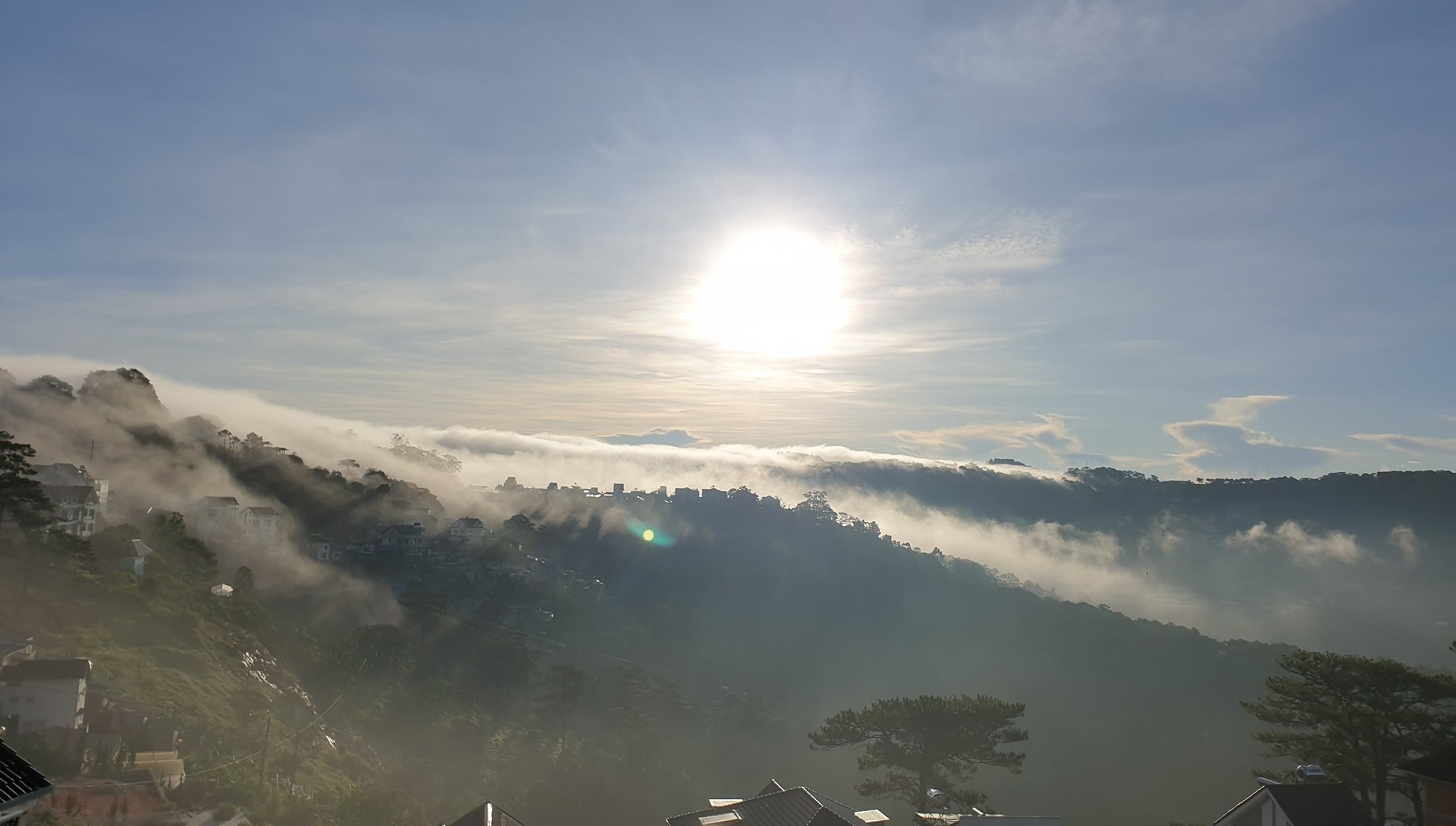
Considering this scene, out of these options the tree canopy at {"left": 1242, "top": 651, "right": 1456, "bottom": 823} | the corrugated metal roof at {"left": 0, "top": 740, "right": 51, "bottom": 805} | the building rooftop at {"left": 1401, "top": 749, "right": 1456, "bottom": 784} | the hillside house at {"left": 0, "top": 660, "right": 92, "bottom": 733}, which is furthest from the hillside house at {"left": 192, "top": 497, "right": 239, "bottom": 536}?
the building rooftop at {"left": 1401, "top": 749, "right": 1456, "bottom": 784}

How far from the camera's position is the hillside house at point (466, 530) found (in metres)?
84.1

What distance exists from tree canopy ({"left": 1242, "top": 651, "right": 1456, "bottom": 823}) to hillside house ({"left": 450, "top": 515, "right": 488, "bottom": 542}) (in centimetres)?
7174

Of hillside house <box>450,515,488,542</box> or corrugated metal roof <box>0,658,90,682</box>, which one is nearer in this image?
corrugated metal roof <box>0,658,90,682</box>

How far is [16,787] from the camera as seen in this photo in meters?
8.22

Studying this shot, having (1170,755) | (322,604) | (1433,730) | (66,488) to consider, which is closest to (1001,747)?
(1170,755)

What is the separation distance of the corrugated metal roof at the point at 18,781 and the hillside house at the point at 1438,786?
87.1 ft

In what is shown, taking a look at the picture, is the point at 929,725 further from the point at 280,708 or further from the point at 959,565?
the point at 959,565

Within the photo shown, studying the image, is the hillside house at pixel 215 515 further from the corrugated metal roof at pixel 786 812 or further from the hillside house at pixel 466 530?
the corrugated metal roof at pixel 786 812

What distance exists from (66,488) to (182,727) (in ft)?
103

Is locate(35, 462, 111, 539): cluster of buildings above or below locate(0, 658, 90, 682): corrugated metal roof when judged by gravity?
above

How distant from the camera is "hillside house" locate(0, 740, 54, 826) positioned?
7926mm

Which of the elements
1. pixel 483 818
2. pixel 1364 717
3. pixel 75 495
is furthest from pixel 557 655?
pixel 1364 717

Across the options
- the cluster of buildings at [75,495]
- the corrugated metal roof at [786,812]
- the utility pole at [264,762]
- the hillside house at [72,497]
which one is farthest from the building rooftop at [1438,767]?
the cluster of buildings at [75,495]

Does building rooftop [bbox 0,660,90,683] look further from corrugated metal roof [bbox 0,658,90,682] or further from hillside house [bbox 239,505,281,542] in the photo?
hillside house [bbox 239,505,281,542]
